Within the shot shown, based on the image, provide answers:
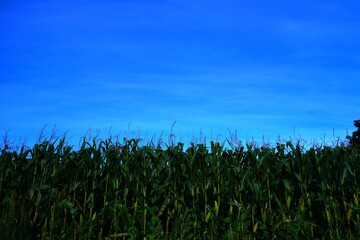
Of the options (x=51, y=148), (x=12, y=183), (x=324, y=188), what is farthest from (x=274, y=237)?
(x=12, y=183)

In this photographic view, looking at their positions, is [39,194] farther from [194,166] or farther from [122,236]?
[194,166]

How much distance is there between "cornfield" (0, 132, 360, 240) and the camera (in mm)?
7141

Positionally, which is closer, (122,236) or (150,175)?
(122,236)

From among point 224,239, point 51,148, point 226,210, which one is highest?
point 51,148

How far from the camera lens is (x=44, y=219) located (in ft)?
24.1

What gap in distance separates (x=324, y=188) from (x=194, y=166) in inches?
120

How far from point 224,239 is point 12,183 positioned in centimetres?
499

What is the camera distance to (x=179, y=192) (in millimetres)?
7719

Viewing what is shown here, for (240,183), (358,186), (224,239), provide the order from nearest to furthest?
1. (224,239)
2. (240,183)
3. (358,186)

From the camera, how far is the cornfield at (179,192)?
7.14 m

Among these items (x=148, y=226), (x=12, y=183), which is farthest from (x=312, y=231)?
(x=12, y=183)

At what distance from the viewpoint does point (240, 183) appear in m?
7.50

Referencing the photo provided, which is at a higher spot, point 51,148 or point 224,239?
point 51,148

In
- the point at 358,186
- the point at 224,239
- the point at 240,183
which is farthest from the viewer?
the point at 358,186
